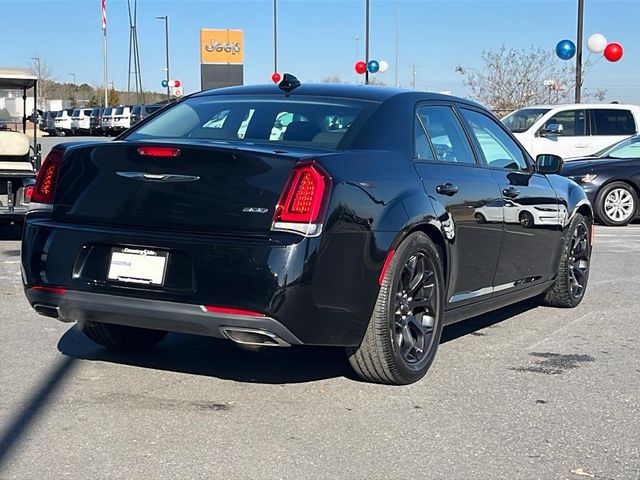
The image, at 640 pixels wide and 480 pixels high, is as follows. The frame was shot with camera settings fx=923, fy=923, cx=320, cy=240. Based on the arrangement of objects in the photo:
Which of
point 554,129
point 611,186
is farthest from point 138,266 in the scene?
point 554,129

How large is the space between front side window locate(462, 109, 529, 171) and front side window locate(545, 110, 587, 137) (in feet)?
37.7

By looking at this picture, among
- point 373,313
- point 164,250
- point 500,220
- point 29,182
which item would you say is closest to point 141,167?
point 164,250

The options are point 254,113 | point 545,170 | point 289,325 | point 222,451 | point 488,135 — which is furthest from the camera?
point 545,170

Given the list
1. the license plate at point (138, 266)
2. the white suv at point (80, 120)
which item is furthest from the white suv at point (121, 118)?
the license plate at point (138, 266)

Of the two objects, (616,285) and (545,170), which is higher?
(545,170)

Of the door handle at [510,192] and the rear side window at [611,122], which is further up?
the rear side window at [611,122]

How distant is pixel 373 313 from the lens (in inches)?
178

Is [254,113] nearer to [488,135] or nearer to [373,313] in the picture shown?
[373,313]

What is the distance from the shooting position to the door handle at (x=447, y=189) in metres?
5.05

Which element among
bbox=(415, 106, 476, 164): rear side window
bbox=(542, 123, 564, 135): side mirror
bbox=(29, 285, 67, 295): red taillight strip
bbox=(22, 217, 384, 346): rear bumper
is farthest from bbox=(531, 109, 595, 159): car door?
bbox=(29, 285, 67, 295): red taillight strip

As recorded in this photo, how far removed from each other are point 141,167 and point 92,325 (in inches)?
49.2

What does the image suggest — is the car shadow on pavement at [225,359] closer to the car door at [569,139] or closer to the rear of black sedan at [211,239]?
the rear of black sedan at [211,239]

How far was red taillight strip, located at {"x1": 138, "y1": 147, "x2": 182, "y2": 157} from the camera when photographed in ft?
14.3

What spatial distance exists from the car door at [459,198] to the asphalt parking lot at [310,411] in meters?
0.51
